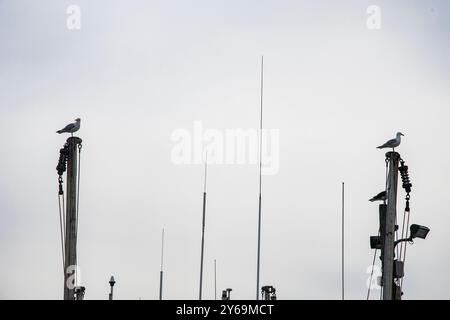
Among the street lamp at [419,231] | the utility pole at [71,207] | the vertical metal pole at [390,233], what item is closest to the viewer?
the vertical metal pole at [390,233]

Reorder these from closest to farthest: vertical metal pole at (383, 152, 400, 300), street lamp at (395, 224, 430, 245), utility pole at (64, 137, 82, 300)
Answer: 1. vertical metal pole at (383, 152, 400, 300)
2. street lamp at (395, 224, 430, 245)
3. utility pole at (64, 137, 82, 300)

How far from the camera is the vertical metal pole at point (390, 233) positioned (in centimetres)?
3312

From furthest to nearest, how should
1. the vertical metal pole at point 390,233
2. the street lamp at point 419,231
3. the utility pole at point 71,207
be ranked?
1. the utility pole at point 71,207
2. the street lamp at point 419,231
3. the vertical metal pole at point 390,233

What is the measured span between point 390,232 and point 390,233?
0.03m

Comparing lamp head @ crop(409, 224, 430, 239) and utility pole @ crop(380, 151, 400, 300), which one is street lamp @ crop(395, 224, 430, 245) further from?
utility pole @ crop(380, 151, 400, 300)

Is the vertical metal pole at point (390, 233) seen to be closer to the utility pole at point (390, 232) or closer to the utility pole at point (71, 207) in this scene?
the utility pole at point (390, 232)

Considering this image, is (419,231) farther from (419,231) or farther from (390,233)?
(390,233)

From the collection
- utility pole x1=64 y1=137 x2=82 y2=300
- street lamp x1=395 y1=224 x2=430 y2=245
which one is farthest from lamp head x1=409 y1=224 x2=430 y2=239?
utility pole x1=64 y1=137 x2=82 y2=300

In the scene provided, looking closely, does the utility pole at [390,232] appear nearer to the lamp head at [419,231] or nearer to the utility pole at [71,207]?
the lamp head at [419,231]

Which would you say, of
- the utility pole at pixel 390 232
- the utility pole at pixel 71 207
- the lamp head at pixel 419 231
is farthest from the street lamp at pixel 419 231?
the utility pole at pixel 71 207

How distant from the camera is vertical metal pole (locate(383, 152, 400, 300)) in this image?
33.1m

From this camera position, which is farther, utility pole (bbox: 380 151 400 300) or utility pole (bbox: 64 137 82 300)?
utility pole (bbox: 64 137 82 300)

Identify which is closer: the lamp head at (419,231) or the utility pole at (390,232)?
the utility pole at (390,232)
